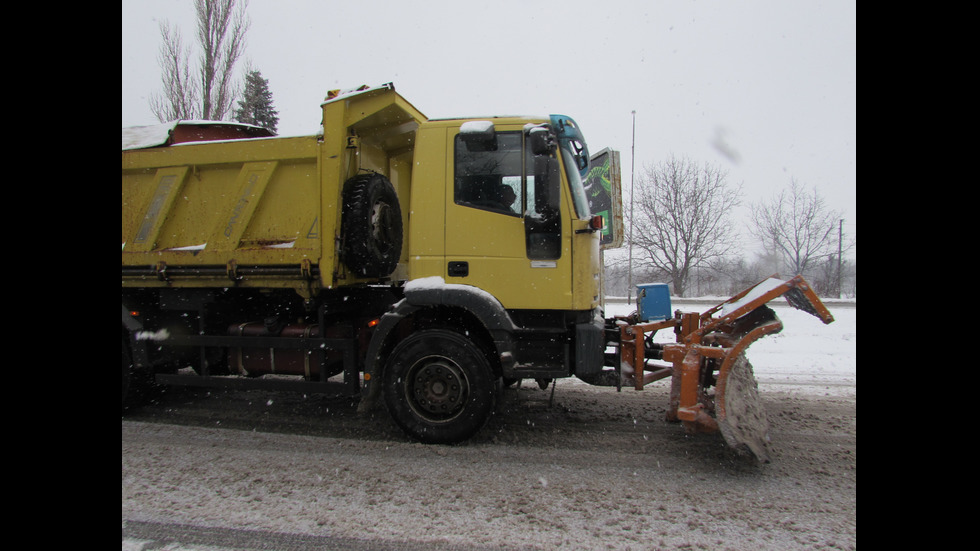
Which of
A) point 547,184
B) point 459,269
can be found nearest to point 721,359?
point 547,184

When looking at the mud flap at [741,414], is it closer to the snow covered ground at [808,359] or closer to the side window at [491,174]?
the snow covered ground at [808,359]

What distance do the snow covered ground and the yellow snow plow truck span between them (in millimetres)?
1621

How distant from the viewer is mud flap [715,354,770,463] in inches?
135

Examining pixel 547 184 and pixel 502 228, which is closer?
pixel 547 184

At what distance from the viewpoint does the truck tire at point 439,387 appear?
3.88m

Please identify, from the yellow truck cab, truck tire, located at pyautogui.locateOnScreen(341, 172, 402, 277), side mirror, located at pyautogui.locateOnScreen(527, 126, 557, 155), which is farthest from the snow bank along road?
side mirror, located at pyautogui.locateOnScreen(527, 126, 557, 155)

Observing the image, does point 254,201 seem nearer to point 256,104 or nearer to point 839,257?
point 256,104

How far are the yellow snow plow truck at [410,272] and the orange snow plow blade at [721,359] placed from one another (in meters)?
0.02

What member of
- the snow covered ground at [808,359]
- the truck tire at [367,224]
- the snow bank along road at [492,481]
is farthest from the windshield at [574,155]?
the snow covered ground at [808,359]

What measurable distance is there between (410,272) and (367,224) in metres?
0.58

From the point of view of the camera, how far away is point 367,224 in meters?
4.11

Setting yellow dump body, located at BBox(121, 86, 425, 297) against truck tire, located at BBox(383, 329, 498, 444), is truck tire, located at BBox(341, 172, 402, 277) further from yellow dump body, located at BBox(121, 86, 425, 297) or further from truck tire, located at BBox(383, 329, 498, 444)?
truck tire, located at BBox(383, 329, 498, 444)

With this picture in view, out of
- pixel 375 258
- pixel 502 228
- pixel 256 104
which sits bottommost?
pixel 375 258

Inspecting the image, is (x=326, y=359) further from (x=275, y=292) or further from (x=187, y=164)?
(x=187, y=164)
